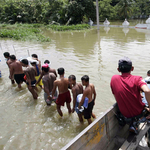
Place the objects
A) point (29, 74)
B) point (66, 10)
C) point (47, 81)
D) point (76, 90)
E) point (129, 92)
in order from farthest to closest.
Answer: point (66, 10) < point (29, 74) < point (47, 81) < point (76, 90) < point (129, 92)

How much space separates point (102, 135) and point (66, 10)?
28946mm

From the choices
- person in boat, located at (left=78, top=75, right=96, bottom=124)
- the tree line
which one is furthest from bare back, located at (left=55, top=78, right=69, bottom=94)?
the tree line

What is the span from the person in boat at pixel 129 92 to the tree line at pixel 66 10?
89.0ft

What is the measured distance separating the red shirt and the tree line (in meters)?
27.2

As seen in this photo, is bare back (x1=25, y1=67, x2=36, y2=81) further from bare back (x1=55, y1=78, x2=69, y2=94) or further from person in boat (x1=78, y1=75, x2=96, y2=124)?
person in boat (x1=78, y1=75, x2=96, y2=124)

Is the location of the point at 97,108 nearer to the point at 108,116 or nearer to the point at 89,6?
the point at 108,116

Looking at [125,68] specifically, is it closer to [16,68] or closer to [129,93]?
[129,93]

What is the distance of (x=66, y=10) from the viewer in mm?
27719

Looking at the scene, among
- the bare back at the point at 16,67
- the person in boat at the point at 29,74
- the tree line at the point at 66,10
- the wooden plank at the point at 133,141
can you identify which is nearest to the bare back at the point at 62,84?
the person in boat at the point at 29,74

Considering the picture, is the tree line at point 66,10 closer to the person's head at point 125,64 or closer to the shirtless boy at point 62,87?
the shirtless boy at point 62,87

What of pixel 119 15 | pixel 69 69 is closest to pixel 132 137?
pixel 69 69

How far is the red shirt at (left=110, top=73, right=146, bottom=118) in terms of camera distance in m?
2.16

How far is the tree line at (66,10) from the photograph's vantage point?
27812mm

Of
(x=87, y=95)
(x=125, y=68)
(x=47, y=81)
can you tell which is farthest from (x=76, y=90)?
(x=125, y=68)
